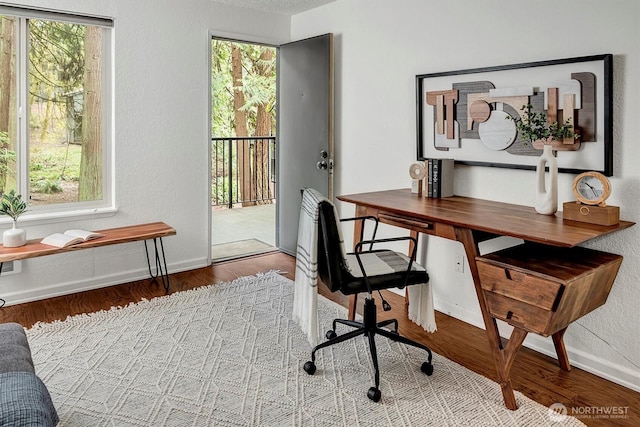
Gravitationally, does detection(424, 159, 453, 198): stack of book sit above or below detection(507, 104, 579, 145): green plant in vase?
below

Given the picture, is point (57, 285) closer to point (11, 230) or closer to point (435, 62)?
point (11, 230)

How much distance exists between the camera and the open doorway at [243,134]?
7.08 metres

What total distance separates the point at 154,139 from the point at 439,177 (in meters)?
2.23

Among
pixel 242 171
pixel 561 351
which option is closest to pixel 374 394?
pixel 561 351

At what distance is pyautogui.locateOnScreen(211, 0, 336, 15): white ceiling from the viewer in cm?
394

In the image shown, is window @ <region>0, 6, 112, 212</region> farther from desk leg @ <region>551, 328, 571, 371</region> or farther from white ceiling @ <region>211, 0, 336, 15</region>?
desk leg @ <region>551, 328, 571, 371</region>

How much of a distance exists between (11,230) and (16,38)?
130cm

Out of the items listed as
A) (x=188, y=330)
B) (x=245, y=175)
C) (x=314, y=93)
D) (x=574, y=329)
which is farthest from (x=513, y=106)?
(x=245, y=175)

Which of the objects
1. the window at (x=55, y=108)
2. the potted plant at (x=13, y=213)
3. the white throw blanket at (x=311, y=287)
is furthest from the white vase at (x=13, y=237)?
the white throw blanket at (x=311, y=287)

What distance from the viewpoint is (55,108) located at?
11.3 ft

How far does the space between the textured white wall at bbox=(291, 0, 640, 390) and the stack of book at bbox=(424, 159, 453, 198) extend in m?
0.11

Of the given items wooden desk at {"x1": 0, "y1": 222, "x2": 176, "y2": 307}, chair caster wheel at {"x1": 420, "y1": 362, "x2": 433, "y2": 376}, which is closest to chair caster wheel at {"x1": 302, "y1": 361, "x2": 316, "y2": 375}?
chair caster wheel at {"x1": 420, "y1": 362, "x2": 433, "y2": 376}

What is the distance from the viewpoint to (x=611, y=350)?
2365mm

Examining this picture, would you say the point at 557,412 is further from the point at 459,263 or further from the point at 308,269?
the point at 308,269
